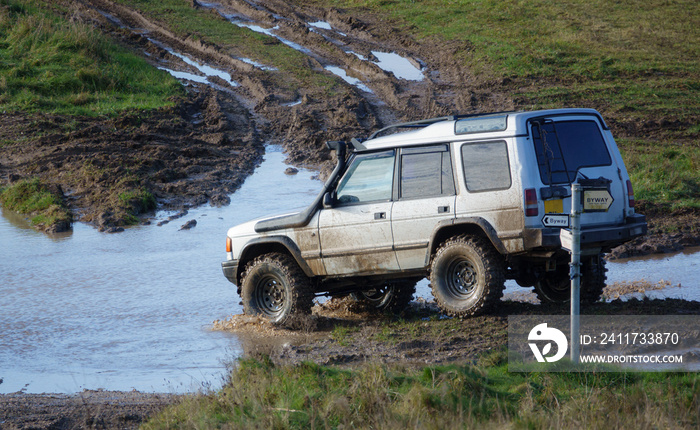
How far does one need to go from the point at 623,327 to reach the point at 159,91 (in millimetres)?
20626

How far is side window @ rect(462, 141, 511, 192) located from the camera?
25.0 feet

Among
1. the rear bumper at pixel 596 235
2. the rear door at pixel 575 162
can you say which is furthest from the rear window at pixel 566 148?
the rear bumper at pixel 596 235

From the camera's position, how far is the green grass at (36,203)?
1594cm

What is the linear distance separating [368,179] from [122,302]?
4589mm

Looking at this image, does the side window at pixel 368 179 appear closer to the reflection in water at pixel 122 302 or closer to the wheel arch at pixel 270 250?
the wheel arch at pixel 270 250

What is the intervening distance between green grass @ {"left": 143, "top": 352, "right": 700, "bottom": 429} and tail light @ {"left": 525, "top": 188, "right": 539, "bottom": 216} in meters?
1.65

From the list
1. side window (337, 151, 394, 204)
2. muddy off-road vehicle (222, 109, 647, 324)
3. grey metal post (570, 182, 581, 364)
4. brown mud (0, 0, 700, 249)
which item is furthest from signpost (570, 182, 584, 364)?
brown mud (0, 0, 700, 249)

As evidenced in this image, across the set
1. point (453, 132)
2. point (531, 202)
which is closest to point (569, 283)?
point (531, 202)

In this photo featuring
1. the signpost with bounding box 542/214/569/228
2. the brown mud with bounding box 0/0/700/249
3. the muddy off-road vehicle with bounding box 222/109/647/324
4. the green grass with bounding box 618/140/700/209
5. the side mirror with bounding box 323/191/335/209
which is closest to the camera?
the signpost with bounding box 542/214/569/228

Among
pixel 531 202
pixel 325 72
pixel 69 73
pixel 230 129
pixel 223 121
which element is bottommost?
pixel 531 202

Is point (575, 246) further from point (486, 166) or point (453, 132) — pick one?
point (453, 132)

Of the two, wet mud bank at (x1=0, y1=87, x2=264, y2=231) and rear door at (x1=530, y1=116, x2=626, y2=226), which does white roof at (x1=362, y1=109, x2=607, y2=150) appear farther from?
wet mud bank at (x1=0, y1=87, x2=264, y2=231)

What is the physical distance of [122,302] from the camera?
11.1 metres

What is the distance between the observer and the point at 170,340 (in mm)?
9266
